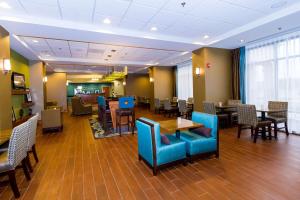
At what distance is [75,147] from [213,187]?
343 centimetres

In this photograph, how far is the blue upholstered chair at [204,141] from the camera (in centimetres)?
308

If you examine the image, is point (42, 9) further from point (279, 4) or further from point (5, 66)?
point (279, 4)

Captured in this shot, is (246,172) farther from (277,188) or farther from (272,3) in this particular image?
(272,3)

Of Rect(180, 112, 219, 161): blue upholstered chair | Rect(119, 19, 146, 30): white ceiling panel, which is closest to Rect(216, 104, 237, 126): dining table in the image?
Rect(180, 112, 219, 161): blue upholstered chair

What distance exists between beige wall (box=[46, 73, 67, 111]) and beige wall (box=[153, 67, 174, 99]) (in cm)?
674

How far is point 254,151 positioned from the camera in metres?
3.62

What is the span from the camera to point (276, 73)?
5.18 metres

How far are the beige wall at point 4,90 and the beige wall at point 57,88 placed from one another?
815 centimetres

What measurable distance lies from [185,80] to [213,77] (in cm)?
336

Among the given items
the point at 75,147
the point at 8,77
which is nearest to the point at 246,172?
the point at 75,147

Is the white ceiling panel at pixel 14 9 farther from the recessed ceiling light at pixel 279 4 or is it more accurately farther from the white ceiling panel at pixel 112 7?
the recessed ceiling light at pixel 279 4

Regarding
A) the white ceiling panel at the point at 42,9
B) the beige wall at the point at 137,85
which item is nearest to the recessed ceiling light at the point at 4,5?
the white ceiling panel at the point at 42,9

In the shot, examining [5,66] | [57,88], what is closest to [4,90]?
[5,66]

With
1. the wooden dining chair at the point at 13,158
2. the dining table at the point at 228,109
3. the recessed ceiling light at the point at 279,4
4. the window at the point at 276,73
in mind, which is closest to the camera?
the wooden dining chair at the point at 13,158
